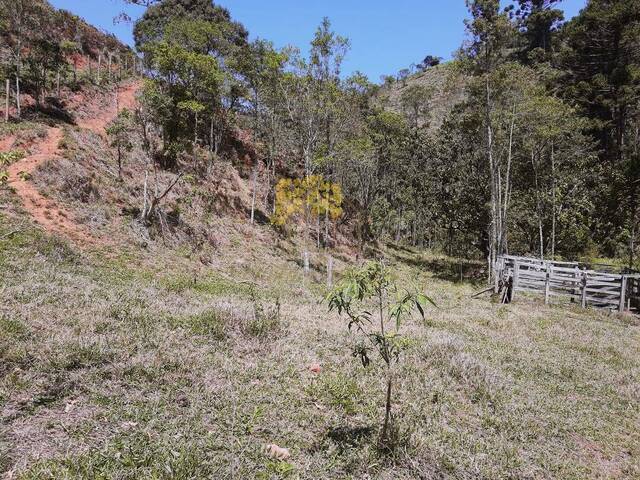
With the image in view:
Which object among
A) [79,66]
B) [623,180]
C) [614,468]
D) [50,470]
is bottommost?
[614,468]

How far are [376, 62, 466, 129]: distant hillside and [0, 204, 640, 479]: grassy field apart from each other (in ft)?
61.9

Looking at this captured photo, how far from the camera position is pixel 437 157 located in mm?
37562

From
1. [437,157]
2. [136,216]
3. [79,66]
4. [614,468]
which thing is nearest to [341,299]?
[614,468]

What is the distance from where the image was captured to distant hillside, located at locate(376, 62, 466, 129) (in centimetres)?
2603

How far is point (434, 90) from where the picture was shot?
183ft

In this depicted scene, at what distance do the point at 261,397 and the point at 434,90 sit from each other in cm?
5620

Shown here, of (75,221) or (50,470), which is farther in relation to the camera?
(75,221)

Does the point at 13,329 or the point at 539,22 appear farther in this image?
the point at 539,22

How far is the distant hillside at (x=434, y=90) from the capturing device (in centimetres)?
2603

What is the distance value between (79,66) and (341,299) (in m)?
41.0

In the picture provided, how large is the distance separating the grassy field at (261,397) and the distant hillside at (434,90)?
1885 cm

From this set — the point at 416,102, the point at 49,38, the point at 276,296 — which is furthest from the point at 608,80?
the point at 49,38

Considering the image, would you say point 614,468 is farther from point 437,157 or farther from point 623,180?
point 437,157

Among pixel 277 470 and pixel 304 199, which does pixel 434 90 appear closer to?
pixel 304 199
